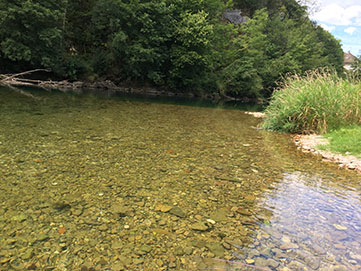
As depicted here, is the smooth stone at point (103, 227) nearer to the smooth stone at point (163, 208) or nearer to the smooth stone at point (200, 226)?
the smooth stone at point (163, 208)

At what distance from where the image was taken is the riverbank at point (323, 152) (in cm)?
621

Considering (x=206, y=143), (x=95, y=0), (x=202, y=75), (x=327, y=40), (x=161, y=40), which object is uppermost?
(x=327, y=40)

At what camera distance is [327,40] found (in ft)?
218

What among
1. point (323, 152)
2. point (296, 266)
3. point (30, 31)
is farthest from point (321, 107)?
point (30, 31)

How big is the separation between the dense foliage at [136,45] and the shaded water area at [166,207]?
19.9 meters

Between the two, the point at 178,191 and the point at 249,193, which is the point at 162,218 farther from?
the point at 249,193

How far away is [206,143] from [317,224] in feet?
14.4

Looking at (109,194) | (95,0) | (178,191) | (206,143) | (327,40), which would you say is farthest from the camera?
(327,40)

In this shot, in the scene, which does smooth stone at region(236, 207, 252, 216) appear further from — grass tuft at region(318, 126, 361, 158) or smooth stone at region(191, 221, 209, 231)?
grass tuft at region(318, 126, 361, 158)

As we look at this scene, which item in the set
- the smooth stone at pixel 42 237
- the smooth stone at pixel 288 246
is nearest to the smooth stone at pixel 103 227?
the smooth stone at pixel 42 237

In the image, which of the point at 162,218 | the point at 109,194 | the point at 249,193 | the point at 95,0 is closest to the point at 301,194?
the point at 249,193

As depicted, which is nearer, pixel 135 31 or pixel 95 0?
pixel 135 31

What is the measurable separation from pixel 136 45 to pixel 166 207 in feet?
84.5

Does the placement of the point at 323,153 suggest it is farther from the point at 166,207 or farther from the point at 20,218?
the point at 20,218
